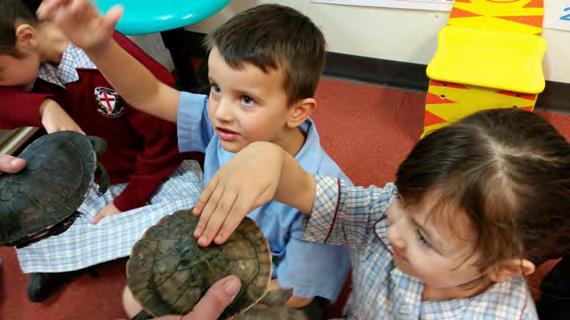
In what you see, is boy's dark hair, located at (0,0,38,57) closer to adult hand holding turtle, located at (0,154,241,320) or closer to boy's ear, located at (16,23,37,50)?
boy's ear, located at (16,23,37,50)

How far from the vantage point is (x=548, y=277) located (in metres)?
0.96

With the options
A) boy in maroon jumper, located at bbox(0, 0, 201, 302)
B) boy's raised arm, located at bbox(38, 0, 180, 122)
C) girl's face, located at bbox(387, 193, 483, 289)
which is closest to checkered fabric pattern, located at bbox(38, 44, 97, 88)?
boy in maroon jumper, located at bbox(0, 0, 201, 302)

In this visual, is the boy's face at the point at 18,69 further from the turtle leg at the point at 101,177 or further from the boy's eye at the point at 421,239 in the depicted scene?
the boy's eye at the point at 421,239

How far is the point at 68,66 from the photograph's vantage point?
101 cm

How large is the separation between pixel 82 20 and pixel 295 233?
0.50 metres

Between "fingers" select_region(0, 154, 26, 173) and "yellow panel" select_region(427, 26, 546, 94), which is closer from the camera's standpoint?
"fingers" select_region(0, 154, 26, 173)

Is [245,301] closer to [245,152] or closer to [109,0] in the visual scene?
[245,152]

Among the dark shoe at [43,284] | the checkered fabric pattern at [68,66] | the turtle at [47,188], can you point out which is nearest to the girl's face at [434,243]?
the turtle at [47,188]

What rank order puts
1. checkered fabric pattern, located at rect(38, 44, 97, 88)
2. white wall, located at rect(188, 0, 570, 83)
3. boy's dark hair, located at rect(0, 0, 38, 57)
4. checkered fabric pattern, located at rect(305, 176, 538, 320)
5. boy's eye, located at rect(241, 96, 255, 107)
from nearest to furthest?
checkered fabric pattern, located at rect(305, 176, 538, 320)
boy's eye, located at rect(241, 96, 255, 107)
boy's dark hair, located at rect(0, 0, 38, 57)
checkered fabric pattern, located at rect(38, 44, 97, 88)
white wall, located at rect(188, 0, 570, 83)

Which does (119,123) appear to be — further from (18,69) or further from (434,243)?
(434,243)

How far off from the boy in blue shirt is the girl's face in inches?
8.6

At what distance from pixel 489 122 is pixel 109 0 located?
3.91ft

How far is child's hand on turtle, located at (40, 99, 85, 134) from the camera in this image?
95cm

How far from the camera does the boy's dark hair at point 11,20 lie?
2.96 ft
